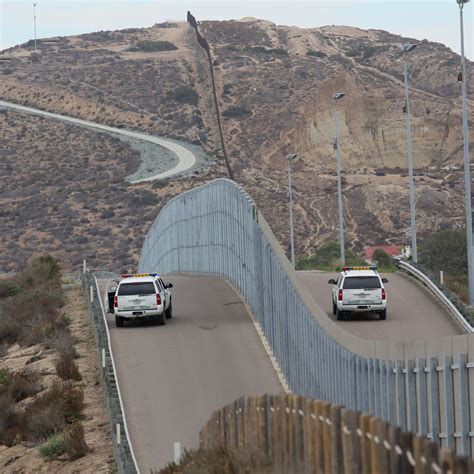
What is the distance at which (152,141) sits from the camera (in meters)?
140

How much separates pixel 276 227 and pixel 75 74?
6366 centimetres

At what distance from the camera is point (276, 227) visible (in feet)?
356

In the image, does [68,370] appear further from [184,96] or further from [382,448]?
Answer: [184,96]

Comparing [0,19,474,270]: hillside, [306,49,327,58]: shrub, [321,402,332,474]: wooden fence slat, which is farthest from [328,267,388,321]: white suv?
[306,49,327,58]: shrub

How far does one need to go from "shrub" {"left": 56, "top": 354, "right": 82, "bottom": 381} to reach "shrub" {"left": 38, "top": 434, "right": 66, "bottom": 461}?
632 centimetres

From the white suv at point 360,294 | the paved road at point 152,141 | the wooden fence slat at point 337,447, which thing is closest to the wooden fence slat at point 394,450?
the wooden fence slat at point 337,447

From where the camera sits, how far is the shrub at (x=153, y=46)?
610ft

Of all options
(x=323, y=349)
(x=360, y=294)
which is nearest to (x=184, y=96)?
(x=360, y=294)

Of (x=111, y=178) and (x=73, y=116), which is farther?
(x=73, y=116)

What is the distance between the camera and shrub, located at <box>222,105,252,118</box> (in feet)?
488

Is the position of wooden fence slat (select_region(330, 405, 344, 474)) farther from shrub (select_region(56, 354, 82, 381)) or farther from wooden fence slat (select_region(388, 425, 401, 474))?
shrub (select_region(56, 354, 82, 381))

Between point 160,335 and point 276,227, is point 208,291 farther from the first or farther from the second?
point 276,227

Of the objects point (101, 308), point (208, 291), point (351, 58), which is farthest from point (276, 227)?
point (351, 58)

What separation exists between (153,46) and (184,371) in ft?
507
